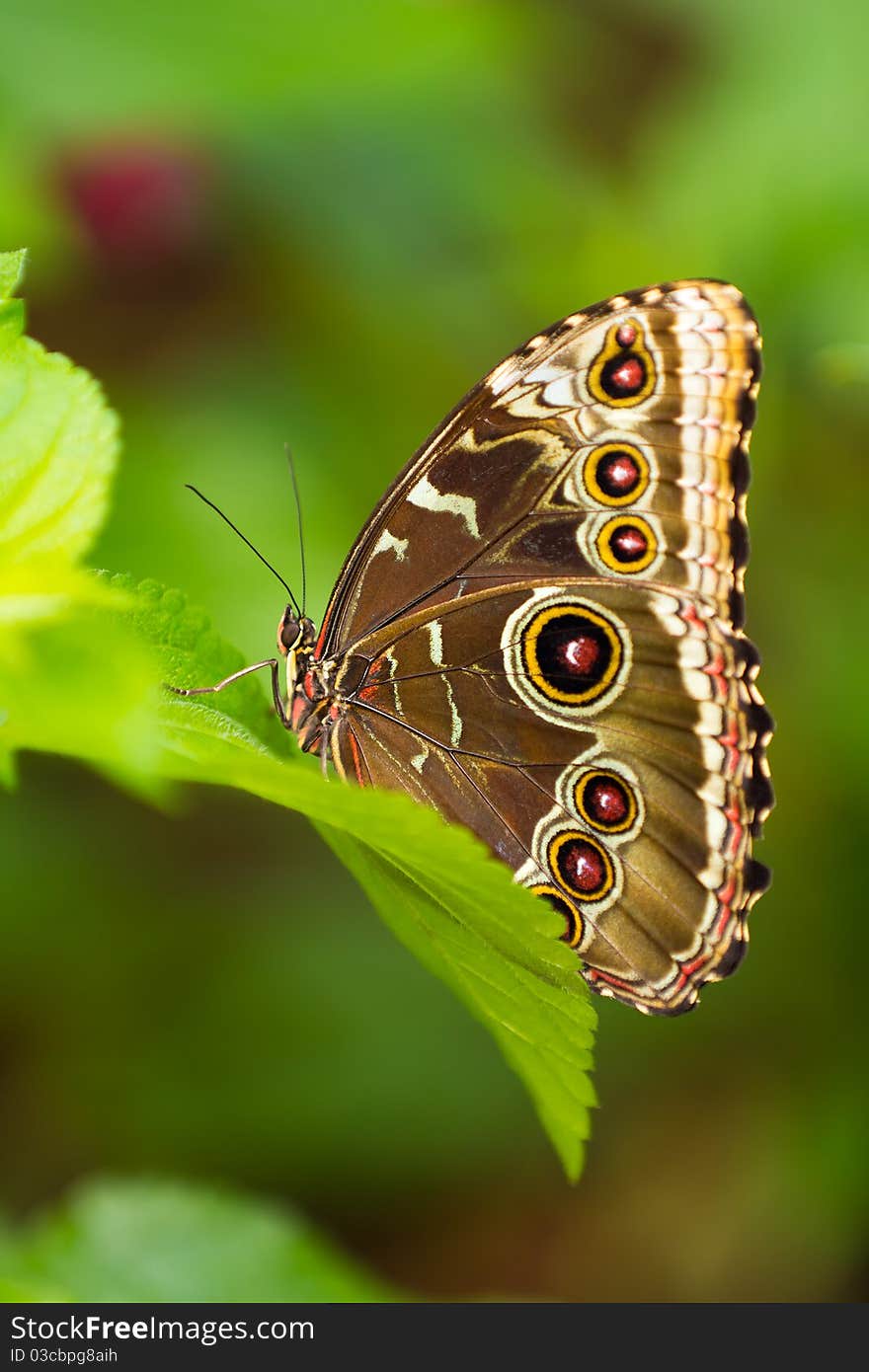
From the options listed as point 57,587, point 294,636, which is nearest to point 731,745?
point 294,636

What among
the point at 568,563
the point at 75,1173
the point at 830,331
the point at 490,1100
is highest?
the point at 830,331

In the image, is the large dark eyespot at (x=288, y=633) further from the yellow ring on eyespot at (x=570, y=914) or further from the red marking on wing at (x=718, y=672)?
the red marking on wing at (x=718, y=672)

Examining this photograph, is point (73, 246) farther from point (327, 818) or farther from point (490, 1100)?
point (327, 818)

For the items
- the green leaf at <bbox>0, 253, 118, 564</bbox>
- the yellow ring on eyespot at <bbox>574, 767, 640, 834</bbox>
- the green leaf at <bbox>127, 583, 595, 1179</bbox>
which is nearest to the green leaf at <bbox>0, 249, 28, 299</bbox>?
the green leaf at <bbox>0, 253, 118, 564</bbox>

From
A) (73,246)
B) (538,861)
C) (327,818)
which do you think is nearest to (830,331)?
(538,861)

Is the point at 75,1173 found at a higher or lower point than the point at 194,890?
lower
